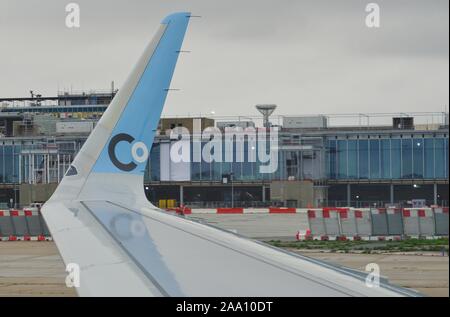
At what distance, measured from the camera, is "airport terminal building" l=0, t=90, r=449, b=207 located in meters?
107

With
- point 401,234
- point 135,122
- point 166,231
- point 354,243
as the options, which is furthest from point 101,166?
point 401,234

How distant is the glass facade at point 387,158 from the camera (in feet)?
352

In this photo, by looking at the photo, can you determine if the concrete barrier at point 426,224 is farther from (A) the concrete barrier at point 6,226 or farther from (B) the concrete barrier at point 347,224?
(A) the concrete barrier at point 6,226

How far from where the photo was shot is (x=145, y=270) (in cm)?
762

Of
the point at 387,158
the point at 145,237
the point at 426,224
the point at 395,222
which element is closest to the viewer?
the point at 145,237

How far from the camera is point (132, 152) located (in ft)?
58.3

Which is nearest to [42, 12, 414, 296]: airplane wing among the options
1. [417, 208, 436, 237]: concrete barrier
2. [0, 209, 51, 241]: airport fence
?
[417, 208, 436, 237]: concrete barrier

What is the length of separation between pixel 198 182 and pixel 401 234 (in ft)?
244

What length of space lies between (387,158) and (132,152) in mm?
94386

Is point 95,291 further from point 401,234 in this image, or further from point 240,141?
point 240,141

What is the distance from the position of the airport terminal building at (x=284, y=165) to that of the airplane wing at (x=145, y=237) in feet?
280

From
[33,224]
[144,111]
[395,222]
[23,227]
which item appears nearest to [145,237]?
[144,111]

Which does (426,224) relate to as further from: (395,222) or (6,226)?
(6,226)

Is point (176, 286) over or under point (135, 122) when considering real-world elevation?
under
